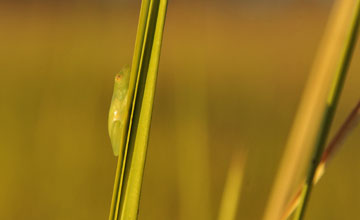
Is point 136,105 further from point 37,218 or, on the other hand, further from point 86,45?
point 86,45

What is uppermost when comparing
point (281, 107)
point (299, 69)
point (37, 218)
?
point (299, 69)

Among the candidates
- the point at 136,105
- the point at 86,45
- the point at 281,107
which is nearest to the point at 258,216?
the point at 281,107

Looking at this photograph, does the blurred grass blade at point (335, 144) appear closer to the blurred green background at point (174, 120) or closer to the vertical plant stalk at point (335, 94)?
the vertical plant stalk at point (335, 94)

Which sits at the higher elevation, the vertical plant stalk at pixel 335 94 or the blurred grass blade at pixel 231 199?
the vertical plant stalk at pixel 335 94

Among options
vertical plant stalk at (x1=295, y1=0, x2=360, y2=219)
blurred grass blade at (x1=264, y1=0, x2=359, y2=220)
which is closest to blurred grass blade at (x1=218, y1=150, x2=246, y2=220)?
blurred grass blade at (x1=264, y1=0, x2=359, y2=220)

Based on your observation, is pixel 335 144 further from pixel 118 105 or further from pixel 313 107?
pixel 118 105

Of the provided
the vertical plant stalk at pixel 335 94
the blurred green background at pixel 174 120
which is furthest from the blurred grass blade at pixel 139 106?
the blurred green background at pixel 174 120
